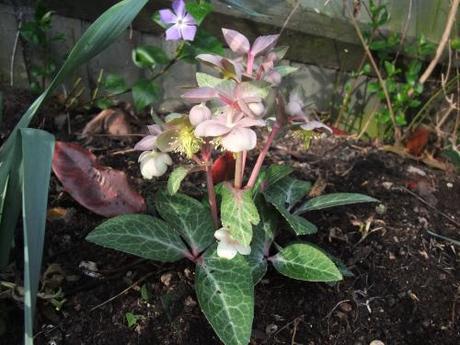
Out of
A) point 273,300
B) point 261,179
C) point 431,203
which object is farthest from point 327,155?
point 273,300

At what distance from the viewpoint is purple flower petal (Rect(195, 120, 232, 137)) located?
80cm

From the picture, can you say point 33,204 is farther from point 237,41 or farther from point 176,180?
point 237,41

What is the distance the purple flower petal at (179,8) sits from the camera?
1.26 m

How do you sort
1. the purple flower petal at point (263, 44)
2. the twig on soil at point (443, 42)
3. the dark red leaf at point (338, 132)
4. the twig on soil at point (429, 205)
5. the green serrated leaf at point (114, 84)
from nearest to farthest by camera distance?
the purple flower petal at point (263, 44)
the twig on soil at point (429, 205)
the green serrated leaf at point (114, 84)
the twig on soil at point (443, 42)
the dark red leaf at point (338, 132)

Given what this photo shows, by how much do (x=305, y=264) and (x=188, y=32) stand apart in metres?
0.64

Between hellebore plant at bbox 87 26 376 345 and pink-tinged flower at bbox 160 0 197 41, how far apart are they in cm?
32

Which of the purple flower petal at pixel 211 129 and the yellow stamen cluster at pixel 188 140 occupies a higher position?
the purple flower petal at pixel 211 129

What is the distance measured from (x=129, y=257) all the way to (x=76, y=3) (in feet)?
2.90

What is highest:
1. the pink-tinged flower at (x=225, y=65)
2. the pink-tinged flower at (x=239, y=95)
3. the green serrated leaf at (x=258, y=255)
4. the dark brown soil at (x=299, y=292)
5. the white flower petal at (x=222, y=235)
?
the pink-tinged flower at (x=225, y=65)

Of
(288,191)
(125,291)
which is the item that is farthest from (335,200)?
(125,291)

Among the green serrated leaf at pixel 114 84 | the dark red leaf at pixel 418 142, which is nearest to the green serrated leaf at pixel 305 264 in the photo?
the green serrated leaf at pixel 114 84

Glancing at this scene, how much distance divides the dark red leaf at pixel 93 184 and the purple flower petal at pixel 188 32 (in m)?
0.37

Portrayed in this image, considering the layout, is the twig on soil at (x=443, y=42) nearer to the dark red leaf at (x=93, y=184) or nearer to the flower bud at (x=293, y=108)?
the flower bud at (x=293, y=108)

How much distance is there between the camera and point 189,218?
1081mm
